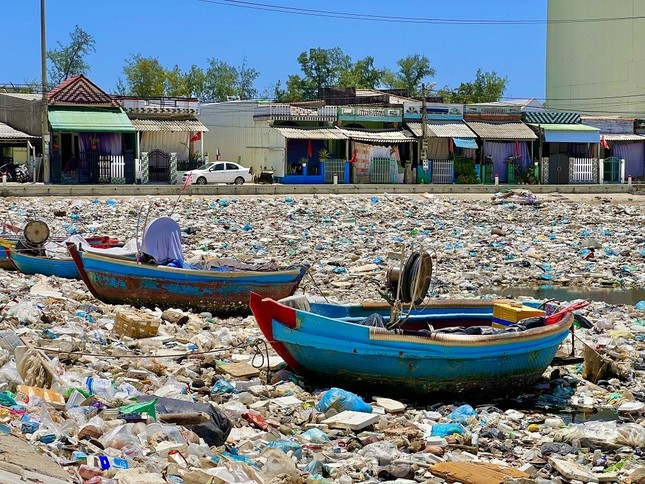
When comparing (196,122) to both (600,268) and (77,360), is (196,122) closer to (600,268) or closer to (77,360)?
(600,268)

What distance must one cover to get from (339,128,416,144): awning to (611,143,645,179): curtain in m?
10.1

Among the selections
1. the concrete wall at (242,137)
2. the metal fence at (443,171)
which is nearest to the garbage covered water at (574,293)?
the concrete wall at (242,137)

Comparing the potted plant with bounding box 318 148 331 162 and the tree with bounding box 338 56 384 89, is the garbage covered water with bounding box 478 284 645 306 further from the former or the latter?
the tree with bounding box 338 56 384 89

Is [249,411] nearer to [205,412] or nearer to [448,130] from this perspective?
[205,412]

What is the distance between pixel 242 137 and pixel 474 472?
35.1m

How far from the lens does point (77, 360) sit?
30.1ft

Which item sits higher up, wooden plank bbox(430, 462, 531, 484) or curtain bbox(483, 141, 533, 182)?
curtain bbox(483, 141, 533, 182)

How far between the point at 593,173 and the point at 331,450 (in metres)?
38.1

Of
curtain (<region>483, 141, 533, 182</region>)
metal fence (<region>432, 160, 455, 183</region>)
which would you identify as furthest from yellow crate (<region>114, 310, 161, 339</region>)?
curtain (<region>483, 141, 533, 182</region>)

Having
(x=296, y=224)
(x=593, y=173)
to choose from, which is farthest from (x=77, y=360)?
(x=593, y=173)

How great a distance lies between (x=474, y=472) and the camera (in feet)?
22.2

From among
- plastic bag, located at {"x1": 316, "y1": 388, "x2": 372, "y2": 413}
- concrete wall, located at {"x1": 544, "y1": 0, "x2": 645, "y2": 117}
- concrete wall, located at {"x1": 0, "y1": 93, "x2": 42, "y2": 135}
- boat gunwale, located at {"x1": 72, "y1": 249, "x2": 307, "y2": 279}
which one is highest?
concrete wall, located at {"x1": 544, "y1": 0, "x2": 645, "y2": 117}

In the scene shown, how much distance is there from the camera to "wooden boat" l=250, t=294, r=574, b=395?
9055 millimetres

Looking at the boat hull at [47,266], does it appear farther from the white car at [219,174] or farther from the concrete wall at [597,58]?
the concrete wall at [597,58]
